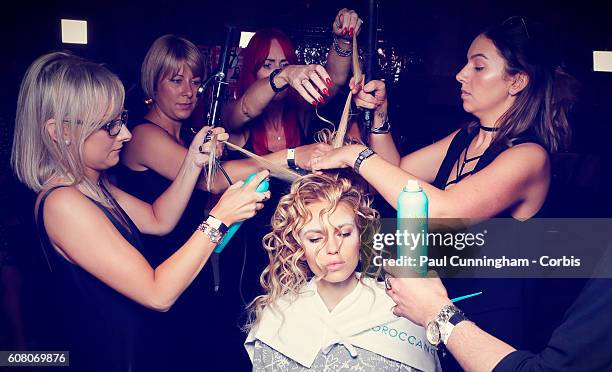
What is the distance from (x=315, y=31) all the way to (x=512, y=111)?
1861 mm

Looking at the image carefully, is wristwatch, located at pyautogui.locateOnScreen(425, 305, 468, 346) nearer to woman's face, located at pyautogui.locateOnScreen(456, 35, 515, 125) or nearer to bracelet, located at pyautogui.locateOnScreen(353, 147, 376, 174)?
bracelet, located at pyautogui.locateOnScreen(353, 147, 376, 174)

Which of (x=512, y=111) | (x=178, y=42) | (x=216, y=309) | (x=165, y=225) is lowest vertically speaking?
(x=216, y=309)

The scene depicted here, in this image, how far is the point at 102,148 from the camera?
2.16 metres

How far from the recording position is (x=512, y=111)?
7.15 feet

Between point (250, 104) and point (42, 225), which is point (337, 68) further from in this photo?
point (42, 225)

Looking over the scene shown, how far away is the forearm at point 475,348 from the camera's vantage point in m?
1.56

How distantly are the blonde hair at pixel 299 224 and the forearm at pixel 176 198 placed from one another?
0.41 m

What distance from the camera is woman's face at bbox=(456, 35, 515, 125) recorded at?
2.18m

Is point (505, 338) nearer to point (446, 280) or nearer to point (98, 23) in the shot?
point (446, 280)

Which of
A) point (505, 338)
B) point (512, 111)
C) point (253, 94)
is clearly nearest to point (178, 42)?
point (253, 94)

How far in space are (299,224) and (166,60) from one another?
107 centimetres

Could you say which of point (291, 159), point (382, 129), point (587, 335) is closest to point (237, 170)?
point (291, 159)

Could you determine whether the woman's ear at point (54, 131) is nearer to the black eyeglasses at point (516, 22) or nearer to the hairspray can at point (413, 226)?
the hairspray can at point (413, 226)

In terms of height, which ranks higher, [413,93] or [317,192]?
[413,93]
